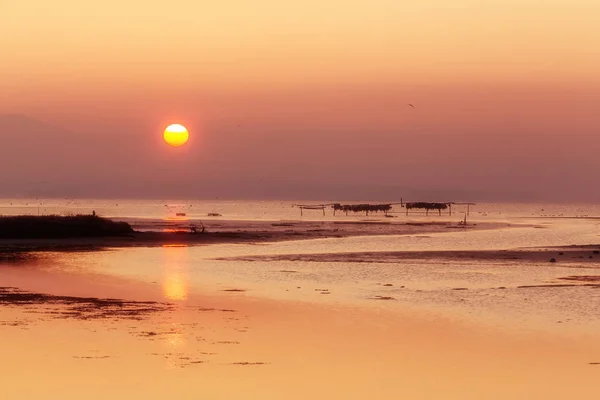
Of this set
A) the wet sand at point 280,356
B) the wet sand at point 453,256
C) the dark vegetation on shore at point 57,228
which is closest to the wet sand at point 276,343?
the wet sand at point 280,356

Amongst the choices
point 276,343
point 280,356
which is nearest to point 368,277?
point 276,343

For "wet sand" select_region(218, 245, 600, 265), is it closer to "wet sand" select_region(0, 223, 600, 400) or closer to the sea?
the sea

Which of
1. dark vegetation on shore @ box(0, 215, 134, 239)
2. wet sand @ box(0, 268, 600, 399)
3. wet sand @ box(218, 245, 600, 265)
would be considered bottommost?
wet sand @ box(0, 268, 600, 399)

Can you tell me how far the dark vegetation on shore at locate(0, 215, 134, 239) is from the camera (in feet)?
212

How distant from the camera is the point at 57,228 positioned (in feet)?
219

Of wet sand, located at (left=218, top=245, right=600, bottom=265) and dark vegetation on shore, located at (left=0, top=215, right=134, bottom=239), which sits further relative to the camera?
dark vegetation on shore, located at (left=0, top=215, right=134, bottom=239)

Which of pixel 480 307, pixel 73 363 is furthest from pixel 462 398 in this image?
pixel 480 307

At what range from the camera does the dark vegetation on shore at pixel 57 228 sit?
6475 centimetres

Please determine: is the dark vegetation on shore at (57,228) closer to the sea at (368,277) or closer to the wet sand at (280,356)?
the sea at (368,277)

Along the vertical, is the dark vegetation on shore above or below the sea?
above

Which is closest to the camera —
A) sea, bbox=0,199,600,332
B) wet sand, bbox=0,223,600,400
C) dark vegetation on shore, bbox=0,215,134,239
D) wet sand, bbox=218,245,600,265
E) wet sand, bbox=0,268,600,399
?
wet sand, bbox=0,268,600,399

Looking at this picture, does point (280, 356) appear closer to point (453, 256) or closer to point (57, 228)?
point (453, 256)

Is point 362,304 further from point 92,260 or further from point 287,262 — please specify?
point 92,260

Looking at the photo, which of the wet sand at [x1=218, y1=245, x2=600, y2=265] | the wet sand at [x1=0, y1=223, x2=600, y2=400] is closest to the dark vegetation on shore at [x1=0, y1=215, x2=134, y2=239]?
the wet sand at [x1=218, y1=245, x2=600, y2=265]
